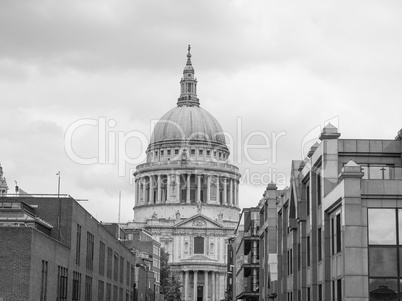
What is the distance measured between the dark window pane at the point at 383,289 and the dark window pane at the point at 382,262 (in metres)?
0.29

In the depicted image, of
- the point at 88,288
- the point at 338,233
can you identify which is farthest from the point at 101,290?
the point at 338,233

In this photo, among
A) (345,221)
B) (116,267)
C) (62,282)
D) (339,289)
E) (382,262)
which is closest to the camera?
(382,262)

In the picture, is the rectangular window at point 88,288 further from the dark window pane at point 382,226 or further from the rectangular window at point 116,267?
the dark window pane at point 382,226

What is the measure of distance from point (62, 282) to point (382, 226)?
979 inches

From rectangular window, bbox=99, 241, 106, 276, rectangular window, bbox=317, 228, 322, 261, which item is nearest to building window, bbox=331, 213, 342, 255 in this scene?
rectangular window, bbox=317, 228, 322, 261

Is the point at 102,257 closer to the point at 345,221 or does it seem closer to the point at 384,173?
the point at 384,173

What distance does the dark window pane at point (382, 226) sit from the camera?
40.4 meters

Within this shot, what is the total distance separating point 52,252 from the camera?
5359cm

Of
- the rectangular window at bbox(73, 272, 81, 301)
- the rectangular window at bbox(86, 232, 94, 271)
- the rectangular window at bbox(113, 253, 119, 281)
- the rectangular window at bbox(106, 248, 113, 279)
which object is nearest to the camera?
the rectangular window at bbox(73, 272, 81, 301)

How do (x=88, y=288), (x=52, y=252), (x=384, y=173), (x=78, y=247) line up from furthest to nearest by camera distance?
(x=88, y=288) < (x=78, y=247) < (x=52, y=252) < (x=384, y=173)

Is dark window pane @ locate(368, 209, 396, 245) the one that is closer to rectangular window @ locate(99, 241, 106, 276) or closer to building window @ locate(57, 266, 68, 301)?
building window @ locate(57, 266, 68, 301)

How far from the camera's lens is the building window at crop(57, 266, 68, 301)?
57250 mm

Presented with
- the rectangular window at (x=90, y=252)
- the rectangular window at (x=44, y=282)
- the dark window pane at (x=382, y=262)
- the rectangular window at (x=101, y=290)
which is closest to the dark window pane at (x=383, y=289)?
the dark window pane at (x=382, y=262)

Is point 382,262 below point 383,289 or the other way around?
the other way around
